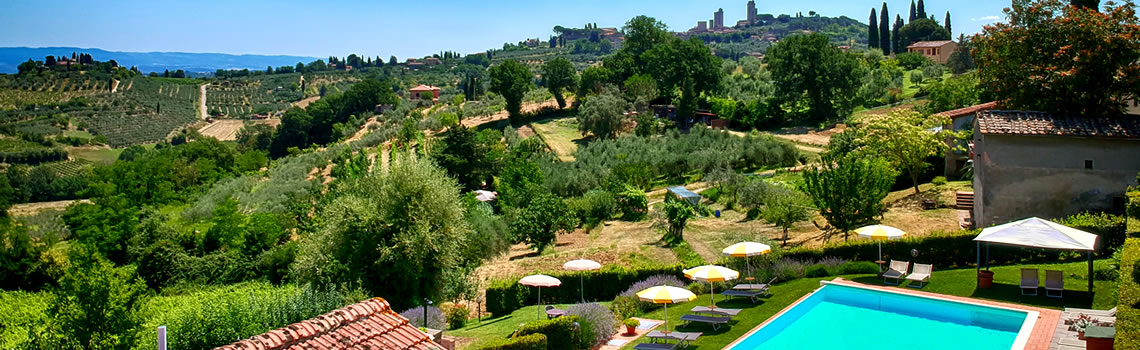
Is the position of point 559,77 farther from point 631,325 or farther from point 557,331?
point 557,331

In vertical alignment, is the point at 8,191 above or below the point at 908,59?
below

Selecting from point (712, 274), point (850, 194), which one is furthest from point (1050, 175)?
point (712, 274)

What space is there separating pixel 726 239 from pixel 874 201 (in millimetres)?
6238

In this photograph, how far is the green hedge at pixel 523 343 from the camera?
51.1 ft

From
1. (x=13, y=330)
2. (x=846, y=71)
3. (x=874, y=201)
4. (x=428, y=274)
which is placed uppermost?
(x=846, y=71)

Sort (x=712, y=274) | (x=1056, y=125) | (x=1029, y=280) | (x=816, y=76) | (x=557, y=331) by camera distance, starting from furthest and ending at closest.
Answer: (x=816, y=76) < (x=1056, y=125) < (x=712, y=274) < (x=1029, y=280) < (x=557, y=331)

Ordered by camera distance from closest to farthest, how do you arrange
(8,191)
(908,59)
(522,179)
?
(522,179) → (8,191) → (908,59)

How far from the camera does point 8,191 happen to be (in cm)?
6519

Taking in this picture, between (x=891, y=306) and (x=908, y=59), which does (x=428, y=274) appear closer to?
(x=891, y=306)

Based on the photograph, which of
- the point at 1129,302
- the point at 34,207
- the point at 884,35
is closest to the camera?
the point at 1129,302

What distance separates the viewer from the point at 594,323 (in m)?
18.2

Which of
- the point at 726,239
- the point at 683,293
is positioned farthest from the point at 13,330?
the point at 726,239

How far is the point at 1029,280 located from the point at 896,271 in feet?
10.7

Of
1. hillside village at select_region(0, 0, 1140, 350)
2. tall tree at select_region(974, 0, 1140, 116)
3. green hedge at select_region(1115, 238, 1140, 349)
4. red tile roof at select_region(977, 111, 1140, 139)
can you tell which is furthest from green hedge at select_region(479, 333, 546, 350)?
tall tree at select_region(974, 0, 1140, 116)
